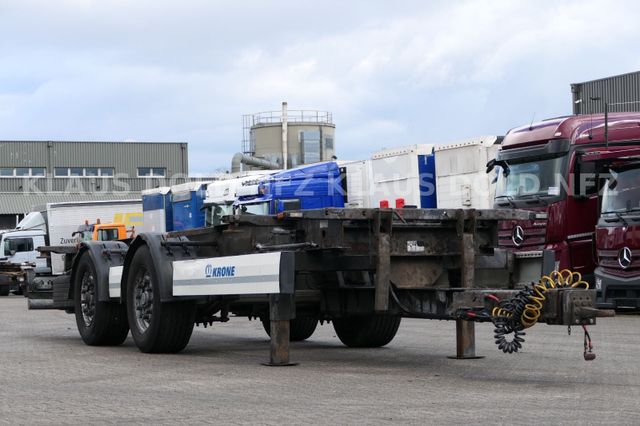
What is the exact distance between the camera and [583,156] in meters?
22.0

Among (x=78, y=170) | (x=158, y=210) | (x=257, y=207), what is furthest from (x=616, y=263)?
(x=78, y=170)

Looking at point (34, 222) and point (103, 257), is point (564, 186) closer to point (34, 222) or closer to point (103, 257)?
point (103, 257)

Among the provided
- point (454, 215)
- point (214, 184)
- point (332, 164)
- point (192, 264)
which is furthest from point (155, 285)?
point (214, 184)

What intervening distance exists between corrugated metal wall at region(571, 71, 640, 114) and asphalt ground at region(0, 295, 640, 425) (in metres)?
24.3

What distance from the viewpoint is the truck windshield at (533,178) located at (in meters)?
22.2

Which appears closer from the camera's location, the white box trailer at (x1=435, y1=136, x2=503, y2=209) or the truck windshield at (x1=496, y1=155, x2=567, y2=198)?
the truck windshield at (x1=496, y1=155, x2=567, y2=198)

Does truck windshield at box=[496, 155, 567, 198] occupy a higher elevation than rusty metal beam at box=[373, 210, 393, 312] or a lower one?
higher

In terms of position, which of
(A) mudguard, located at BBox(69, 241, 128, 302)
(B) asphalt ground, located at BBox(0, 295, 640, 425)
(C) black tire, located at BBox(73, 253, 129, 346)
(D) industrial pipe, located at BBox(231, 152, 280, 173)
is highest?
(D) industrial pipe, located at BBox(231, 152, 280, 173)

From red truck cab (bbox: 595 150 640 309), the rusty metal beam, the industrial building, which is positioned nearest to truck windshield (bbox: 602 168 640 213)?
red truck cab (bbox: 595 150 640 309)

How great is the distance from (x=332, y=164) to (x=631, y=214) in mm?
10507

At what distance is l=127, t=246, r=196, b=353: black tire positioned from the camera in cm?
1339

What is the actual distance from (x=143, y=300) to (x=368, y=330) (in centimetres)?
273

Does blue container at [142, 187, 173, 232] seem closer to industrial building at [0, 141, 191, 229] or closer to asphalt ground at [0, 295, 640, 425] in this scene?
asphalt ground at [0, 295, 640, 425]

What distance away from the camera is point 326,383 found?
10.7 metres
